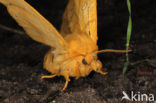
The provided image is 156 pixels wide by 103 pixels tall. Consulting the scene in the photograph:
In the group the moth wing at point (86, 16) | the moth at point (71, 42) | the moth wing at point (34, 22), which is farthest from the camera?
the moth wing at point (86, 16)

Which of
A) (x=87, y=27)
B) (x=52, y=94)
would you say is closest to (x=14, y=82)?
(x=52, y=94)

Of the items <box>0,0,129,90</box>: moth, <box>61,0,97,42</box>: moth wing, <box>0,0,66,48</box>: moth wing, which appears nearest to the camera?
<box>0,0,66,48</box>: moth wing

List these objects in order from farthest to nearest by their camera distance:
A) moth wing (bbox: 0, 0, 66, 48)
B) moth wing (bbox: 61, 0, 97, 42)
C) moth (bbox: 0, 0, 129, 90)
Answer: moth wing (bbox: 61, 0, 97, 42)
moth (bbox: 0, 0, 129, 90)
moth wing (bbox: 0, 0, 66, 48)

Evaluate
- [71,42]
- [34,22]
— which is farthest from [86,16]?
[34,22]

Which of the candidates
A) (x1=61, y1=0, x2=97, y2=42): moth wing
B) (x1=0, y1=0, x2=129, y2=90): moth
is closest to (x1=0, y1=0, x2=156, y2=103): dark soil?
(x1=0, y1=0, x2=129, y2=90): moth

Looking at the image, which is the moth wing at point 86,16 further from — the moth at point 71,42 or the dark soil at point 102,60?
the dark soil at point 102,60

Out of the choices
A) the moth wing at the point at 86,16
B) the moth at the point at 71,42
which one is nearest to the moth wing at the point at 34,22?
the moth at the point at 71,42

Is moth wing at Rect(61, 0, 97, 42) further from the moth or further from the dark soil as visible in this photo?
the dark soil
